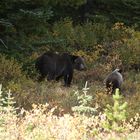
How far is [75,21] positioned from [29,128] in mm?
16166

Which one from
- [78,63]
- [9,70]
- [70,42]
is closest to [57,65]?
[78,63]

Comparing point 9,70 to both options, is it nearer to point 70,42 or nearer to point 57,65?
point 57,65

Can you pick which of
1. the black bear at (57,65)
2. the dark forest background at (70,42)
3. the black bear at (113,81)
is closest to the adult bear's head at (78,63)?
the black bear at (57,65)

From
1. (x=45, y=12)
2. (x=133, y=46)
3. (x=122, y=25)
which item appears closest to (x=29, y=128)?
(x=45, y=12)

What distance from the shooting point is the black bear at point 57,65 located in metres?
15.5

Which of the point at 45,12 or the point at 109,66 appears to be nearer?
the point at 45,12

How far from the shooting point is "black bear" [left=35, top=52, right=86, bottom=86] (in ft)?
50.9

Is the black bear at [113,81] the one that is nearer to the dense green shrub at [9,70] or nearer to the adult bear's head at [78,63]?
the adult bear's head at [78,63]

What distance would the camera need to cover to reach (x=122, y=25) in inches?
856

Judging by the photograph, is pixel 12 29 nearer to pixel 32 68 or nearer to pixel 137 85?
pixel 32 68

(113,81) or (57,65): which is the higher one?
(113,81)

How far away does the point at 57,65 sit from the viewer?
52.9ft

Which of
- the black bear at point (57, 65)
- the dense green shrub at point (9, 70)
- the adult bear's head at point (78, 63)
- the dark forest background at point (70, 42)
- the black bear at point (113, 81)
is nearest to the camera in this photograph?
the dark forest background at point (70, 42)

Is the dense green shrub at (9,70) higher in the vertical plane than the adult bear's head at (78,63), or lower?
higher
